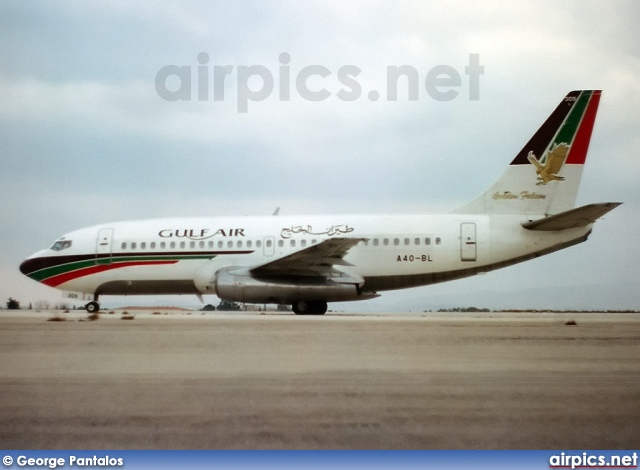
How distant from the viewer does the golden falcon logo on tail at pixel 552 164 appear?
749 inches

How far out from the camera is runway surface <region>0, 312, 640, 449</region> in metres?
4.36

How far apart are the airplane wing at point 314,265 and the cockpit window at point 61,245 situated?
22.0 feet

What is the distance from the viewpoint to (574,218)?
1759 cm

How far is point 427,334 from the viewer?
11.0 metres

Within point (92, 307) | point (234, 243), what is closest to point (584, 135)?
point (234, 243)

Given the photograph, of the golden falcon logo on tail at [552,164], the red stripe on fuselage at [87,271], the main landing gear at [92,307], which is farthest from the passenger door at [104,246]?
the golden falcon logo on tail at [552,164]

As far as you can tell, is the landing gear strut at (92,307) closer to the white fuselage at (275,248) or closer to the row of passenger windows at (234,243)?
the white fuselage at (275,248)

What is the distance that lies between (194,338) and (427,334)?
3692 millimetres

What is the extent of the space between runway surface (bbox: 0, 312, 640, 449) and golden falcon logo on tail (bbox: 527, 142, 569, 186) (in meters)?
10.3

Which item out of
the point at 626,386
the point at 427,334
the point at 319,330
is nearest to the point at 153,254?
the point at 319,330

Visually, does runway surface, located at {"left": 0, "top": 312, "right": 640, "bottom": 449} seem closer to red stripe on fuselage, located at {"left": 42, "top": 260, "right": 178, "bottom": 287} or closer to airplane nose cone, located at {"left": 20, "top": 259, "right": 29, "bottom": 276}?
red stripe on fuselage, located at {"left": 42, "top": 260, "right": 178, "bottom": 287}

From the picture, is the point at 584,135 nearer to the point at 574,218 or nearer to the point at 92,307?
the point at 574,218

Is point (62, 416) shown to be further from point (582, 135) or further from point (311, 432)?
point (582, 135)

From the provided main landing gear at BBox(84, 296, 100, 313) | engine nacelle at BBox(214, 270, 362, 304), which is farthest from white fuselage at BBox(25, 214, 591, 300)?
engine nacelle at BBox(214, 270, 362, 304)
